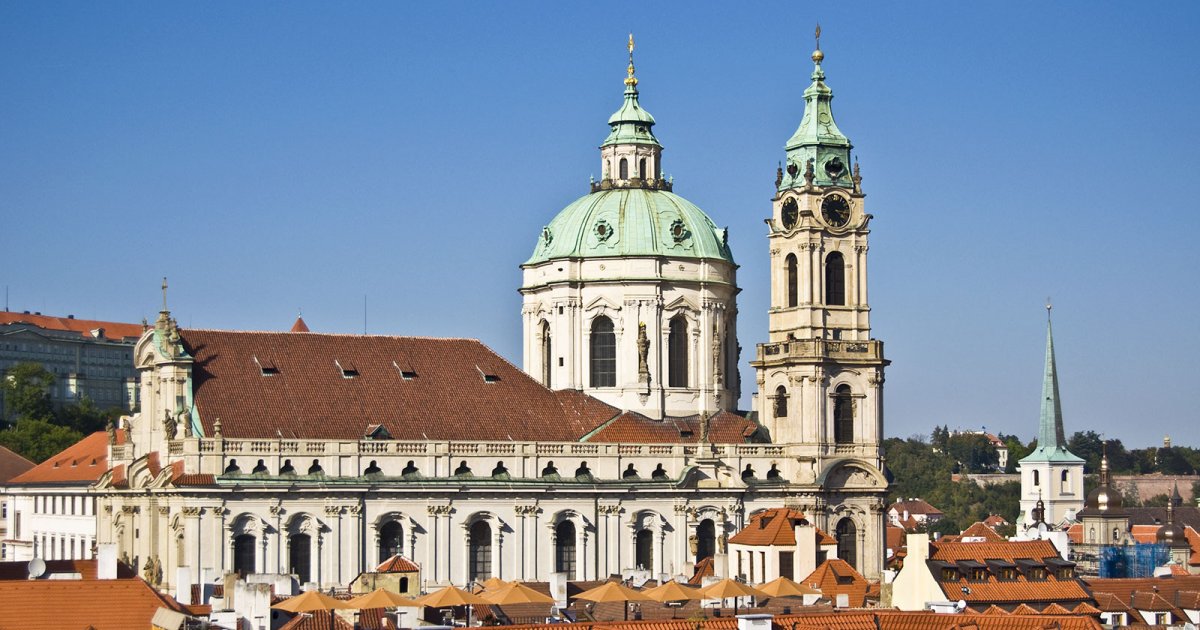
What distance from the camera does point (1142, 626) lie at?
95.2 meters

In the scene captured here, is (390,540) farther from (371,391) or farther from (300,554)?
(371,391)

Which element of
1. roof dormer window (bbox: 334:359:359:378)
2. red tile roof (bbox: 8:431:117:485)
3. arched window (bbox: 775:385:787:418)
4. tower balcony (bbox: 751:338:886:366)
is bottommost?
red tile roof (bbox: 8:431:117:485)

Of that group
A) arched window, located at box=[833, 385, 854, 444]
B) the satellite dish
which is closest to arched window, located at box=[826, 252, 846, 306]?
arched window, located at box=[833, 385, 854, 444]

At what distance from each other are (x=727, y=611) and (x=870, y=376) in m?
39.6

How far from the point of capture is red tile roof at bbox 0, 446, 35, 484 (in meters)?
174

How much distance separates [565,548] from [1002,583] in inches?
1253

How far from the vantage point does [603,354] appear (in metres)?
140

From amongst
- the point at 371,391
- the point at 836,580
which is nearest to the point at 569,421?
the point at 371,391

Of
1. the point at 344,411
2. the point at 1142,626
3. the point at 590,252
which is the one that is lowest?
the point at 1142,626

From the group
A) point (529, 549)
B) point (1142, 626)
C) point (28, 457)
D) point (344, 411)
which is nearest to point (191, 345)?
point (344, 411)

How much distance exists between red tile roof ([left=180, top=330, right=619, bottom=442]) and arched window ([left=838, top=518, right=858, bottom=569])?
13.7 meters

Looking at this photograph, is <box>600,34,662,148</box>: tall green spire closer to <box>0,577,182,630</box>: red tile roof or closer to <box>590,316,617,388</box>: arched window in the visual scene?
<box>590,316,617,388</box>: arched window

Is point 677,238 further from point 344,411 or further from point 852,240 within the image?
point 344,411

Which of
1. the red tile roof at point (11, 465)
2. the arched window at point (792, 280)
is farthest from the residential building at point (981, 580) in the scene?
the red tile roof at point (11, 465)
